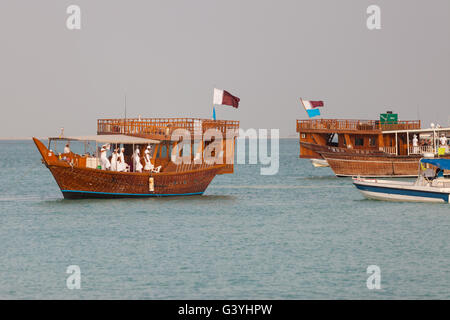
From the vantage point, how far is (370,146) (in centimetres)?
6134

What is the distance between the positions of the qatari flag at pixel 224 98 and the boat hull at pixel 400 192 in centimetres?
906

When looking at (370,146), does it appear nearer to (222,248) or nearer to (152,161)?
(152,161)

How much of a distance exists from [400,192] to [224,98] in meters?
12.0

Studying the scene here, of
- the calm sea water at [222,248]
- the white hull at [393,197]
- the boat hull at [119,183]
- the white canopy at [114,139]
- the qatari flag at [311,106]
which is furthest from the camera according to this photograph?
the qatari flag at [311,106]

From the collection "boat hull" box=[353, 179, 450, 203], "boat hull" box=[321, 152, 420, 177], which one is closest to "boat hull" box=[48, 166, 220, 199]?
"boat hull" box=[353, 179, 450, 203]

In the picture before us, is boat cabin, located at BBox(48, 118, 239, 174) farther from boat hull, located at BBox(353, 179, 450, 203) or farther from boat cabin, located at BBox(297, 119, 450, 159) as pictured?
boat cabin, located at BBox(297, 119, 450, 159)

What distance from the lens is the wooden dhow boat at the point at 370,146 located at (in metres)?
58.0

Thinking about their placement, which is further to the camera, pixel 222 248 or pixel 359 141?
pixel 359 141

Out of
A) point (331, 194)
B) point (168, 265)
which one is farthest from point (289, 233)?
point (331, 194)

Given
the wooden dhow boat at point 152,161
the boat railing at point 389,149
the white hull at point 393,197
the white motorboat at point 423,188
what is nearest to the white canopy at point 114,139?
the wooden dhow boat at point 152,161

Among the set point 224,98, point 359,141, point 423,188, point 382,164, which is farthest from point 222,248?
point 359,141

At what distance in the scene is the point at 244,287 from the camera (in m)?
20.4

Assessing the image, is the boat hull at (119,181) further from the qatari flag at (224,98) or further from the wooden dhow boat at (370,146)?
the wooden dhow boat at (370,146)
